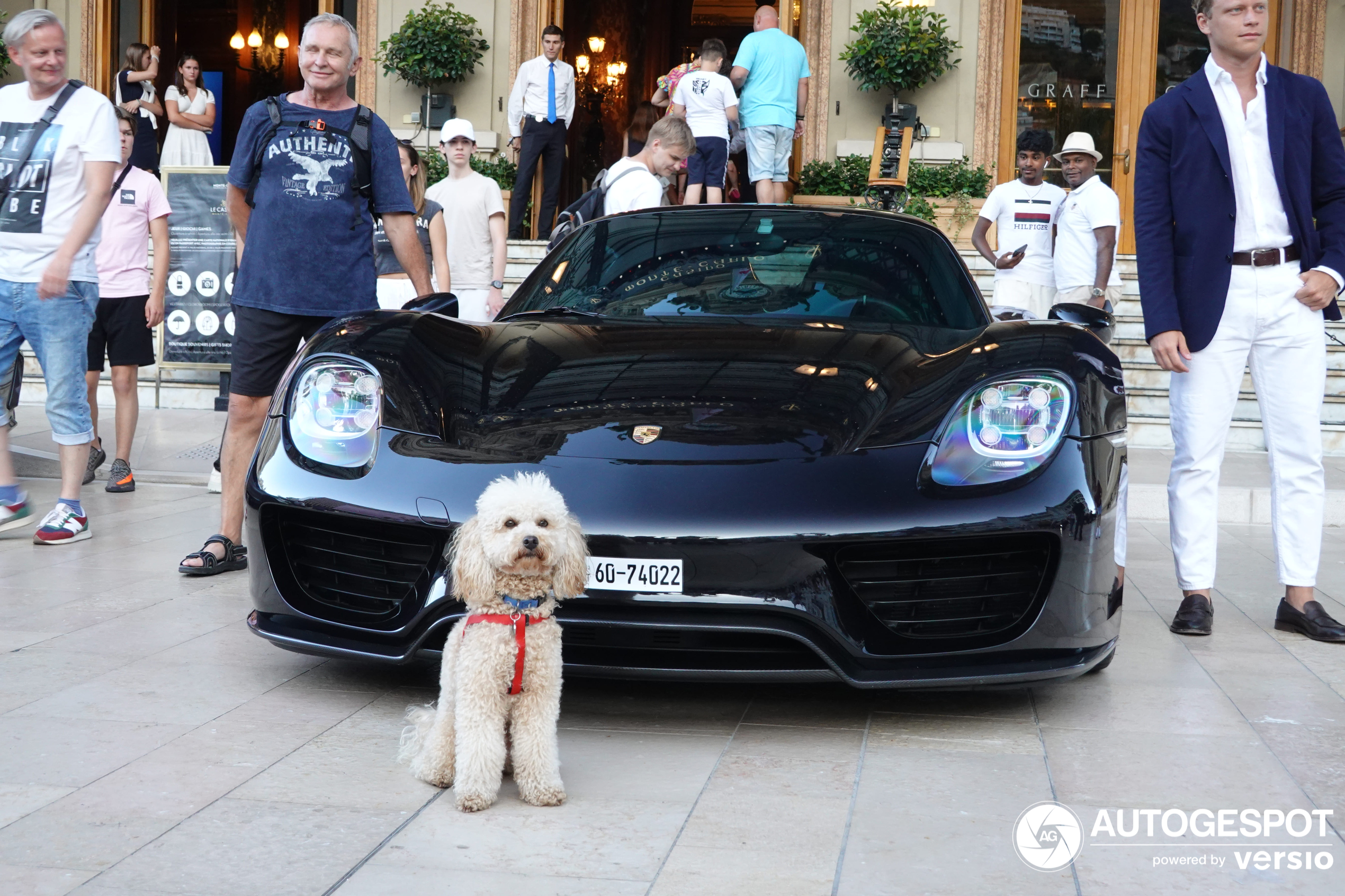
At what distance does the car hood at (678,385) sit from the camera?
3.19 m

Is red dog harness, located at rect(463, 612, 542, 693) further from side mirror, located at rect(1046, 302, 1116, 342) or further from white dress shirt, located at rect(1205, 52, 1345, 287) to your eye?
white dress shirt, located at rect(1205, 52, 1345, 287)

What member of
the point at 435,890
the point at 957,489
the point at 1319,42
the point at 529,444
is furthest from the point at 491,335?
the point at 1319,42

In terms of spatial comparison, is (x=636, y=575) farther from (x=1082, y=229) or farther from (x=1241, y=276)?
(x=1082, y=229)

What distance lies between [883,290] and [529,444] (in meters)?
1.42

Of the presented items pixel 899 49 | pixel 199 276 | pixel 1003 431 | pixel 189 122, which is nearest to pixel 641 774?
pixel 1003 431

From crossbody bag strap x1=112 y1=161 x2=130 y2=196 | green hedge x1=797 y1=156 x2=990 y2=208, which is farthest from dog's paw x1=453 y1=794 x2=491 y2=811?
green hedge x1=797 y1=156 x2=990 y2=208

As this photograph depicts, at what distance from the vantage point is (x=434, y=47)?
13836 millimetres

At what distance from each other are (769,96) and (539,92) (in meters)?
1.96

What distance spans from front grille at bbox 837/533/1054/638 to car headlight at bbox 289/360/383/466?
1.18 m

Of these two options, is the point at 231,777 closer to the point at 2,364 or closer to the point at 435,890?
the point at 435,890

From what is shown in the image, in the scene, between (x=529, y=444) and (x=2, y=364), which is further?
(x=2, y=364)

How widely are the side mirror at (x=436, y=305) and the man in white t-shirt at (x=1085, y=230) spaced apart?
15.0 ft

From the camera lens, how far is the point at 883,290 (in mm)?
4152

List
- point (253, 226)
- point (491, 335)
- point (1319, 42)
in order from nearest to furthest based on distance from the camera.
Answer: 1. point (491, 335)
2. point (253, 226)
3. point (1319, 42)
